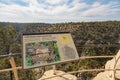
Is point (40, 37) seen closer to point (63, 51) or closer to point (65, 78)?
point (63, 51)

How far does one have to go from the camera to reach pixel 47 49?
422cm

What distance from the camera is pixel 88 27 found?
77438 millimetres

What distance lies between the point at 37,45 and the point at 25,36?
25cm

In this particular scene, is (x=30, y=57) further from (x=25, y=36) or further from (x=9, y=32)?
(x=9, y=32)

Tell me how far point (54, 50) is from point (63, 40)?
12.2 inches

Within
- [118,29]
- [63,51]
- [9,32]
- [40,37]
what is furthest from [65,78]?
[118,29]

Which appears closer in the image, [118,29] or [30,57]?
[30,57]

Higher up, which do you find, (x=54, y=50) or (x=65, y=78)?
(x=54, y=50)

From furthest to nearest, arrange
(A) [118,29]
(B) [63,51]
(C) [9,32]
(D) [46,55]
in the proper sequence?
(A) [118,29] < (C) [9,32] < (B) [63,51] < (D) [46,55]

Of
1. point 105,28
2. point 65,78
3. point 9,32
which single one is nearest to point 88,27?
point 105,28

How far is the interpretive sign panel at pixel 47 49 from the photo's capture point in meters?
3.91

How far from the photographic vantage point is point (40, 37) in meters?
4.16

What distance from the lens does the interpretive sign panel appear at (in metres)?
3.91

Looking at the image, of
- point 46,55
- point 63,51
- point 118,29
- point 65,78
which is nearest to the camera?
point 46,55
